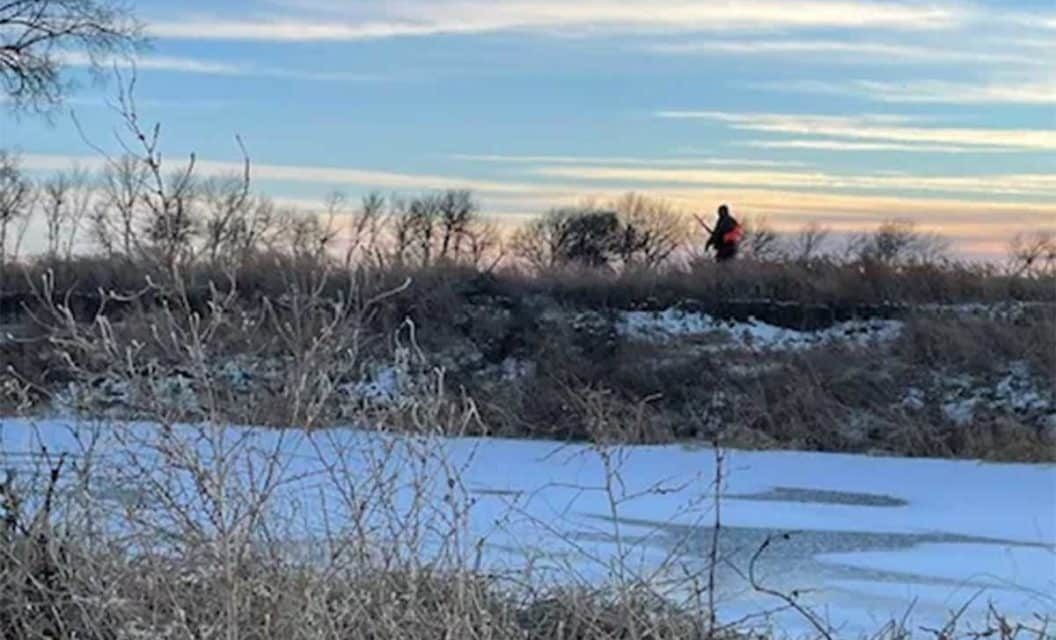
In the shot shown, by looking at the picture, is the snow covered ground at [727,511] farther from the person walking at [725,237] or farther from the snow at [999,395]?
the person walking at [725,237]

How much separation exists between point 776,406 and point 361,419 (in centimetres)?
1212

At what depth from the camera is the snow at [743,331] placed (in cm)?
1980

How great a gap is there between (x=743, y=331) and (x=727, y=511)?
10.9 metres

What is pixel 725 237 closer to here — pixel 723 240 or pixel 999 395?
pixel 723 240

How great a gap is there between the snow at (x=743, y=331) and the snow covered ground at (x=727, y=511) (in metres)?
6.41

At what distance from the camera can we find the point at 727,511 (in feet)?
31.4

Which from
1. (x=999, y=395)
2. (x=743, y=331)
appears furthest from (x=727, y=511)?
(x=743, y=331)

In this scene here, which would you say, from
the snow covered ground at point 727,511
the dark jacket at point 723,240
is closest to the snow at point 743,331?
the dark jacket at point 723,240

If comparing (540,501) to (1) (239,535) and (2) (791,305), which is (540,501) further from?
(2) (791,305)

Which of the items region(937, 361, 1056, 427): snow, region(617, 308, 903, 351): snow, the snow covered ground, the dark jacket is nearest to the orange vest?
the dark jacket

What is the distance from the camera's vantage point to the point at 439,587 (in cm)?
528

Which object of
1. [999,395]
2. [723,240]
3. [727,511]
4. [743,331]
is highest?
[723,240]

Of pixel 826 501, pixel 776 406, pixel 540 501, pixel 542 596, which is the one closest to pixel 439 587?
pixel 542 596

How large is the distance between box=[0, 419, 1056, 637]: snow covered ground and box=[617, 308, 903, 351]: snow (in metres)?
6.41
